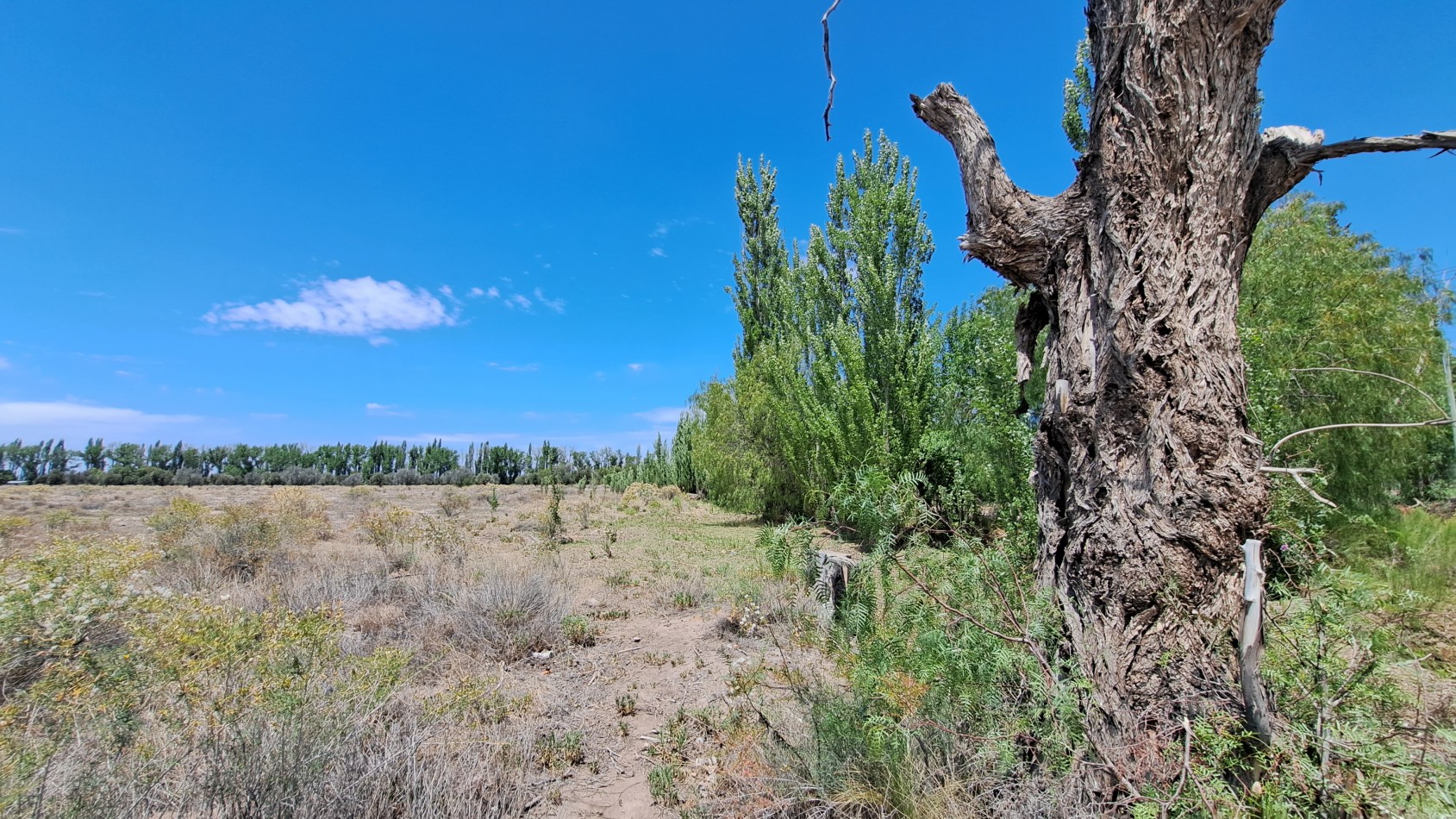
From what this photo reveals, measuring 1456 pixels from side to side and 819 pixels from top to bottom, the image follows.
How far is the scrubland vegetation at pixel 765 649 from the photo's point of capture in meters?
1.95

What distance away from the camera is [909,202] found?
11875 millimetres

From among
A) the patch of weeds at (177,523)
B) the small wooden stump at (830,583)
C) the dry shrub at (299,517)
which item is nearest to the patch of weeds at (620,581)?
the small wooden stump at (830,583)

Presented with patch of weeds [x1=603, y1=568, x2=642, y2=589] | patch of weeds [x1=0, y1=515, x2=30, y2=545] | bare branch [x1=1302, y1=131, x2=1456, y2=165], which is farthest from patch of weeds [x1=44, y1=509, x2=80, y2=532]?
bare branch [x1=1302, y1=131, x2=1456, y2=165]

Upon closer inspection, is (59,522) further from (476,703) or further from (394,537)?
(476,703)

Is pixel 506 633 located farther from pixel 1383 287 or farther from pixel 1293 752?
pixel 1383 287

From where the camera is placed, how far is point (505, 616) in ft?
17.1

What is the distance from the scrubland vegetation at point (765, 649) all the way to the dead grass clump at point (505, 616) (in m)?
0.03

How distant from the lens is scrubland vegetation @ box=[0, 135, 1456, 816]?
6.41 feet

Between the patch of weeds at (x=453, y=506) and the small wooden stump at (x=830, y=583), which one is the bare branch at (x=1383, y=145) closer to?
the small wooden stump at (x=830, y=583)

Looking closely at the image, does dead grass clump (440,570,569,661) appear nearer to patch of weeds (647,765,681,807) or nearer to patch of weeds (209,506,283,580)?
patch of weeds (647,765,681,807)

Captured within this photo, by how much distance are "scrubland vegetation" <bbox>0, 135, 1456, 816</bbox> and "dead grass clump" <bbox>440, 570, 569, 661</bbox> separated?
0.03m

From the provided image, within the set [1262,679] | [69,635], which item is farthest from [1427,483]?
[69,635]

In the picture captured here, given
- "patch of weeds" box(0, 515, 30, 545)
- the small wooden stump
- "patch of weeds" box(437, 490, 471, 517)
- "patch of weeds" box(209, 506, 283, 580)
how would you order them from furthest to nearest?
"patch of weeds" box(437, 490, 471, 517), "patch of weeds" box(0, 515, 30, 545), "patch of weeds" box(209, 506, 283, 580), the small wooden stump

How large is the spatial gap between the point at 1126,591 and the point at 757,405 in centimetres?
1344
